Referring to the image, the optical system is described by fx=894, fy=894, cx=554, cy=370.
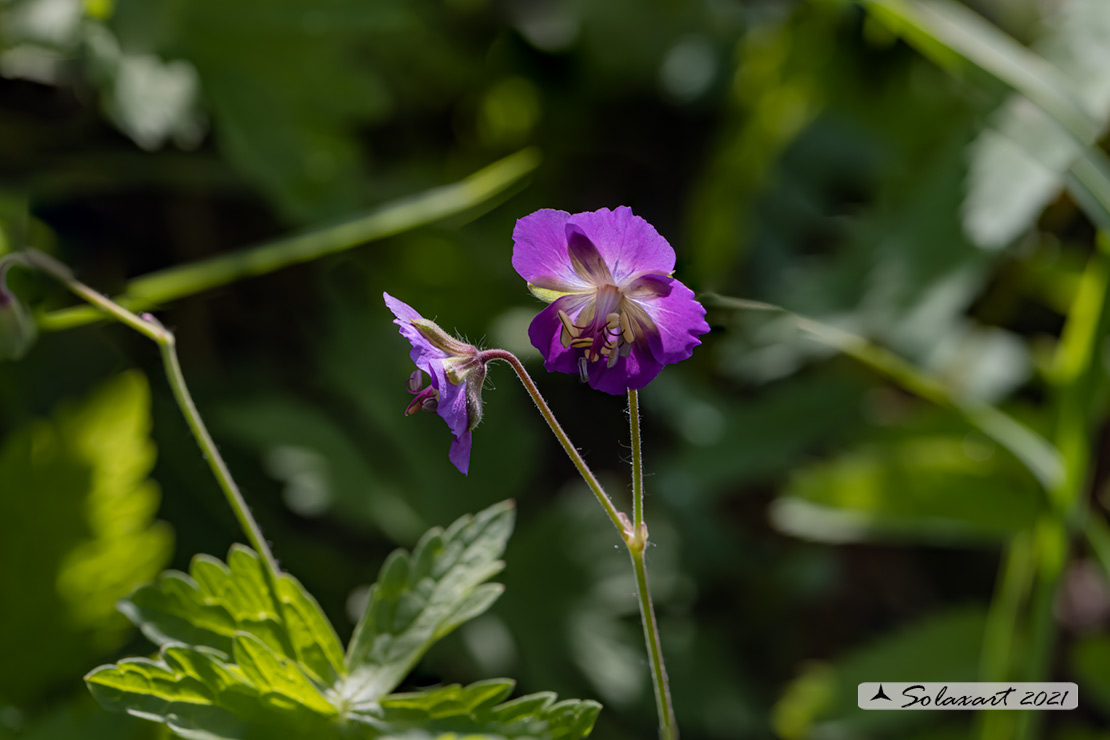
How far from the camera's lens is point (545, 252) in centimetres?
96

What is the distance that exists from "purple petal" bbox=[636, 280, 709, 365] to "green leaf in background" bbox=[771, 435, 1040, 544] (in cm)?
122

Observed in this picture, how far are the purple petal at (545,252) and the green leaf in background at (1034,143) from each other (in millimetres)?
1156

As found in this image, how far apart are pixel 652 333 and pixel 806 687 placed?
1385 millimetres

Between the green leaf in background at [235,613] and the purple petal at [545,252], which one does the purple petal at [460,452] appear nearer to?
the purple petal at [545,252]

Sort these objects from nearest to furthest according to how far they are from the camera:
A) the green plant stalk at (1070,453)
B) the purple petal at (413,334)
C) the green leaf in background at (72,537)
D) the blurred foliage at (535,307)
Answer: the purple petal at (413,334) < the green leaf in background at (72,537) < the green plant stalk at (1070,453) < the blurred foliage at (535,307)

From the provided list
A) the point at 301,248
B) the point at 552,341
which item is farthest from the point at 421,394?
the point at 301,248

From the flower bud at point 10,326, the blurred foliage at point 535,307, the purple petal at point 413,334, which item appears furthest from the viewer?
the blurred foliage at point 535,307

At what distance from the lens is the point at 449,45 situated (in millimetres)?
2557

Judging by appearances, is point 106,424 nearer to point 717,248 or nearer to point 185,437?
point 185,437

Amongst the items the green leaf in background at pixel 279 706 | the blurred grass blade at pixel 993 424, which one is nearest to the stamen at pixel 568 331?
the green leaf in background at pixel 279 706

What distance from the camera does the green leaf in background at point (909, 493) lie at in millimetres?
1981

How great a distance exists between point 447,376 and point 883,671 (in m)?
1.51

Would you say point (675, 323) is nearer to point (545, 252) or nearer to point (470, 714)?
point (545, 252)

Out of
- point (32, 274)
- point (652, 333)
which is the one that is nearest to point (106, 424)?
point (32, 274)
